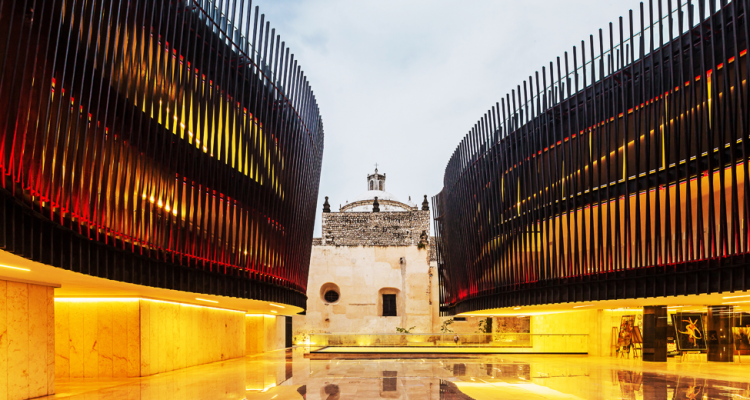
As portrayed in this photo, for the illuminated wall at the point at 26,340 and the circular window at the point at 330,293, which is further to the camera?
the circular window at the point at 330,293

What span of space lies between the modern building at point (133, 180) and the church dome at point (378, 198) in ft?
135

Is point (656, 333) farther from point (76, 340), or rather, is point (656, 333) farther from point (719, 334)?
point (76, 340)

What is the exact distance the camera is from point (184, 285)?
39.6 feet

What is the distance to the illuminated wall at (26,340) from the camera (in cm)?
914

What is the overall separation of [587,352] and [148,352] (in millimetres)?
14613

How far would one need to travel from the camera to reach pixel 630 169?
13.4 meters

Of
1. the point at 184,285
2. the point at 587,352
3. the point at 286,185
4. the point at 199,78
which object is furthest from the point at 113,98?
the point at 587,352

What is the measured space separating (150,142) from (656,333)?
14.6m

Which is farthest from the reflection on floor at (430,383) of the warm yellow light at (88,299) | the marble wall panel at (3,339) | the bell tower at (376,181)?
the bell tower at (376,181)

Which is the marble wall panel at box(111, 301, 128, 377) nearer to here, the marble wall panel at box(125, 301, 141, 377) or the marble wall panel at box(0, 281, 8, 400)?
the marble wall panel at box(125, 301, 141, 377)

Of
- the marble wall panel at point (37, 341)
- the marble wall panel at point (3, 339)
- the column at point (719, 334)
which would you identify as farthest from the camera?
the column at point (719, 334)

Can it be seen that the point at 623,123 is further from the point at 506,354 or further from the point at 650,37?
the point at 506,354

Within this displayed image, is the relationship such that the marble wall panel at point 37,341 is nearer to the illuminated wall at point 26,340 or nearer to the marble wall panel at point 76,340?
the illuminated wall at point 26,340

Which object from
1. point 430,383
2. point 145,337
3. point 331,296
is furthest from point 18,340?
point 331,296
